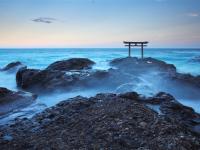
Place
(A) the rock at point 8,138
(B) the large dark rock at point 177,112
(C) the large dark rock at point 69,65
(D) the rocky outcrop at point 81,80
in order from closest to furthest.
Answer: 1. (A) the rock at point 8,138
2. (B) the large dark rock at point 177,112
3. (D) the rocky outcrop at point 81,80
4. (C) the large dark rock at point 69,65

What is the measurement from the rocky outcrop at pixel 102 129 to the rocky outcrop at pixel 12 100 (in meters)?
2.31

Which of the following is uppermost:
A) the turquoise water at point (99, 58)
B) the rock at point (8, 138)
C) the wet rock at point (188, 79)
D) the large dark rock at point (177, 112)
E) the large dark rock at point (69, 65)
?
the large dark rock at point (69, 65)

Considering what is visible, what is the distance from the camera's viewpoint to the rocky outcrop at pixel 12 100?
34.6ft

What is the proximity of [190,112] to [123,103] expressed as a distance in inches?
88.6

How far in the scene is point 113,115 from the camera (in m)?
7.56

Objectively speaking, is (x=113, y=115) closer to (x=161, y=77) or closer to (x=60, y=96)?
(x=60, y=96)

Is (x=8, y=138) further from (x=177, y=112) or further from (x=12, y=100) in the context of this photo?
(x=177, y=112)

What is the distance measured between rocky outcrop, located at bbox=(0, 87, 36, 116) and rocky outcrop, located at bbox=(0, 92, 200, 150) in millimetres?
2313

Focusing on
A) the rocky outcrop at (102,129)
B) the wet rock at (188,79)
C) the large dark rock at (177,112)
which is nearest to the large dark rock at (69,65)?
the wet rock at (188,79)

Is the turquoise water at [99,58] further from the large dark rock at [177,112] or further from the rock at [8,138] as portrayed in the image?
the rock at [8,138]

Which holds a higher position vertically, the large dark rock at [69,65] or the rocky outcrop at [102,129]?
the large dark rock at [69,65]

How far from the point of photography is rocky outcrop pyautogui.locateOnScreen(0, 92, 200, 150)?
6141mm

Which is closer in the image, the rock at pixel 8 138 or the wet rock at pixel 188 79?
the rock at pixel 8 138

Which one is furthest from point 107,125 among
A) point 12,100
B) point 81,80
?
point 81,80
